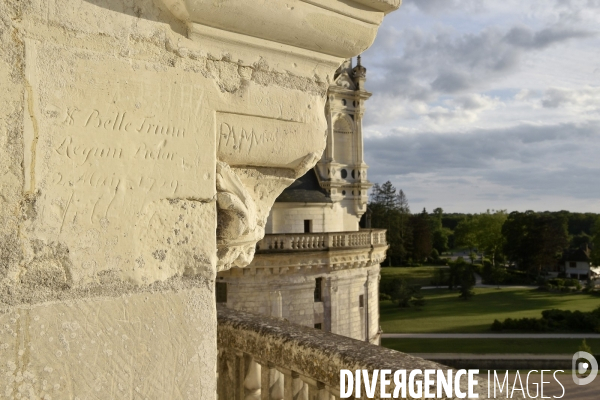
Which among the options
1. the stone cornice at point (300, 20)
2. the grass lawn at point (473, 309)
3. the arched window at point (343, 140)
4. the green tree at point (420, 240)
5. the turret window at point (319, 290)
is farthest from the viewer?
the green tree at point (420, 240)

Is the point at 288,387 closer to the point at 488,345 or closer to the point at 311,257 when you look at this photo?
the point at 311,257

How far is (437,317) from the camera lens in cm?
2941

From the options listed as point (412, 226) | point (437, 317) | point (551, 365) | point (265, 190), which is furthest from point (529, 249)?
point (265, 190)

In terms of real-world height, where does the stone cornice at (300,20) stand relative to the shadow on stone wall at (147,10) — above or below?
above

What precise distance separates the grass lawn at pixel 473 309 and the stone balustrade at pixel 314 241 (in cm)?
868

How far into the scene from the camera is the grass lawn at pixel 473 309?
26984 millimetres

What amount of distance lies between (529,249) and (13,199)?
5453cm

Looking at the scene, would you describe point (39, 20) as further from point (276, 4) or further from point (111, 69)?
point (276, 4)

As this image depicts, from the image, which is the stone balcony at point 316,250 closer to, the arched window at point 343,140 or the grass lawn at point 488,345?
the grass lawn at point 488,345

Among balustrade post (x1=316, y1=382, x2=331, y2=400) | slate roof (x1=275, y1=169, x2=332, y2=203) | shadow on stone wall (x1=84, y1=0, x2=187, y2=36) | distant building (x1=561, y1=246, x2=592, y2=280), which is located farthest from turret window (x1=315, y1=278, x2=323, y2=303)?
distant building (x1=561, y1=246, x2=592, y2=280)

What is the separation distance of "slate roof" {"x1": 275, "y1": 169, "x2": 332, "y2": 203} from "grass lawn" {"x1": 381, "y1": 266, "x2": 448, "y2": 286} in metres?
23.8

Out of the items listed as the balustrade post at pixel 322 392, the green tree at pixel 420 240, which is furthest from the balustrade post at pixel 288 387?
the green tree at pixel 420 240

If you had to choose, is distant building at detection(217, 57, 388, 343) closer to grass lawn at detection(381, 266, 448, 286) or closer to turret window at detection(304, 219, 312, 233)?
turret window at detection(304, 219, 312, 233)

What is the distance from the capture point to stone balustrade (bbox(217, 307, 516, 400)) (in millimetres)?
2416
